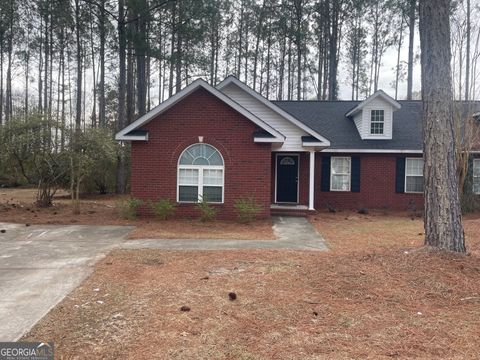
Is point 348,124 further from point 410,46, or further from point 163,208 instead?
point 410,46

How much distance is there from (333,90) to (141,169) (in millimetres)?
19366

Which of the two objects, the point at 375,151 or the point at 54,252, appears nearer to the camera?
the point at 54,252

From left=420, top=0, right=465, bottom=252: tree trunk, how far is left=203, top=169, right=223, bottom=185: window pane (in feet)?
21.9

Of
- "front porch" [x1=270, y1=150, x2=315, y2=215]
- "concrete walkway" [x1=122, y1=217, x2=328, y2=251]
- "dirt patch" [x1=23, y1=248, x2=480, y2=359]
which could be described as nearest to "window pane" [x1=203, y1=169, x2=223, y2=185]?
"concrete walkway" [x1=122, y1=217, x2=328, y2=251]

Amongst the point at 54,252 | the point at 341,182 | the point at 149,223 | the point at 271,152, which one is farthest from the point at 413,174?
the point at 54,252

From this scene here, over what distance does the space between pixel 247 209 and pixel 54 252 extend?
5.56m

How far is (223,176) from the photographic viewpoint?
11867mm

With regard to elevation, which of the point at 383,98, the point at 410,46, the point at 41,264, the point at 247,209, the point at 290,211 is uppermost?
the point at 410,46

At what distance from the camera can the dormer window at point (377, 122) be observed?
1630cm

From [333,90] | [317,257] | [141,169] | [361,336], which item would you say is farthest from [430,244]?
[333,90]

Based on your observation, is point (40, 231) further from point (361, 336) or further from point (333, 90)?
point (333, 90)

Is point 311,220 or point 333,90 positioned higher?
point 333,90

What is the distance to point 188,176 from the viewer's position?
12.0 meters

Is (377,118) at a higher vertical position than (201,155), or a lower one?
higher
